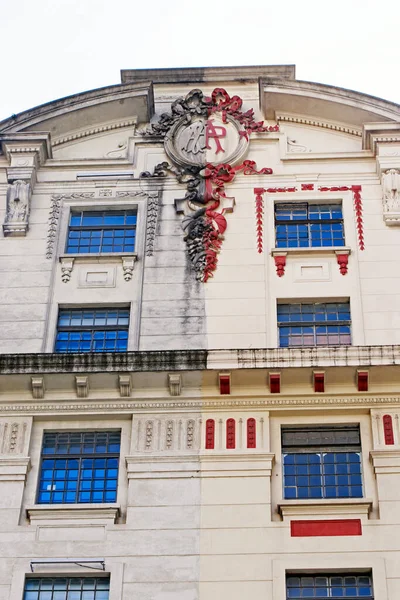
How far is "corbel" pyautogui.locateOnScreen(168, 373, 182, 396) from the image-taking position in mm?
25516

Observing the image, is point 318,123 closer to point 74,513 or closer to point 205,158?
point 205,158

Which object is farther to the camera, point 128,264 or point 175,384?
point 128,264

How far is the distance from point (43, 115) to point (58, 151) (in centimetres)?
105

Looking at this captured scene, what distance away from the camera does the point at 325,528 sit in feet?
77.3

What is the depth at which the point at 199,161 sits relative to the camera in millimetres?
30781

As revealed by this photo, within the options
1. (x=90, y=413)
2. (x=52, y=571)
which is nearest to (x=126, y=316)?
(x=90, y=413)

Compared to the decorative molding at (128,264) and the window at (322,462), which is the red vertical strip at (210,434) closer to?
the window at (322,462)

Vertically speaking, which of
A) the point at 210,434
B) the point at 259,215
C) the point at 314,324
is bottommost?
the point at 210,434

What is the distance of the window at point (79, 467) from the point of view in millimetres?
24578

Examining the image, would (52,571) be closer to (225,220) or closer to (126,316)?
(126,316)

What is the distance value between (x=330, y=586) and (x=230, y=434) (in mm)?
4043

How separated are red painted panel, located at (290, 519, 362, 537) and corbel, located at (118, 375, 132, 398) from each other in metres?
4.72

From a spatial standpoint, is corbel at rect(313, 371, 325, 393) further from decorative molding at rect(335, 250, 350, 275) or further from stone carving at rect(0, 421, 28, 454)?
stone carving at rect(0, 421, 28, 454)

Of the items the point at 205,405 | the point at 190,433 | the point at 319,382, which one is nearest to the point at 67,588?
the point at 190,433
